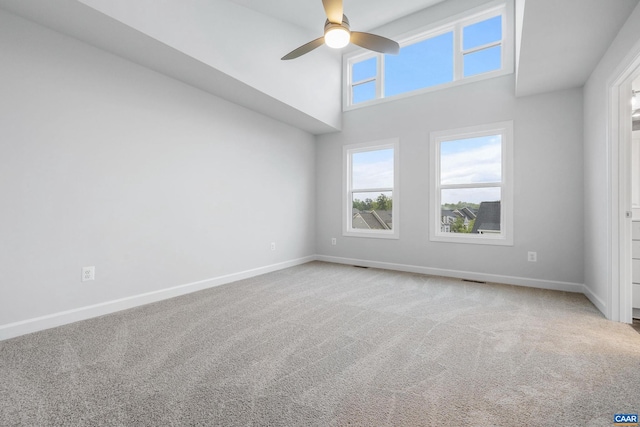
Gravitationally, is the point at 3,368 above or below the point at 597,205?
below

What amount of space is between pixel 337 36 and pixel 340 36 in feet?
0.09

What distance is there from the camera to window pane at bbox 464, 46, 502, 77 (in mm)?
3891

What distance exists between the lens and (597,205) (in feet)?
9.52

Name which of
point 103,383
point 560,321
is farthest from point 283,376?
point 560,321

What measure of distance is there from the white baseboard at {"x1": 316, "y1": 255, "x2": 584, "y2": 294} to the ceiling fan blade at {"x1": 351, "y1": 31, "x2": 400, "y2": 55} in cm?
304

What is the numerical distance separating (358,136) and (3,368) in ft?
15.6

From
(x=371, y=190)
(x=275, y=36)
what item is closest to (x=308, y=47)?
(x=275, y=36)

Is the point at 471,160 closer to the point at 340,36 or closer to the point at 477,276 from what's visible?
the point at 477,276

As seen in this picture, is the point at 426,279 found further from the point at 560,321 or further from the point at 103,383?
the point at 103,383

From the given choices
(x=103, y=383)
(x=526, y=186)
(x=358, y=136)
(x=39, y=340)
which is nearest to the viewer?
(x=103, y=383)

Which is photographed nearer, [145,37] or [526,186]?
[145,37]

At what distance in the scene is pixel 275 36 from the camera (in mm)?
3637

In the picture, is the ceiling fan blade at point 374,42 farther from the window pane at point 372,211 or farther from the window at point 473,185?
the window pane at point 372,211

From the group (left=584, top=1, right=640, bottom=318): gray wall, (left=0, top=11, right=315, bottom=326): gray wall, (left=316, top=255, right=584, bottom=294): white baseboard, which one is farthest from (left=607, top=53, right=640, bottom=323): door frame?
(left=0, top=11, right=315, bottom=326): gray wall
